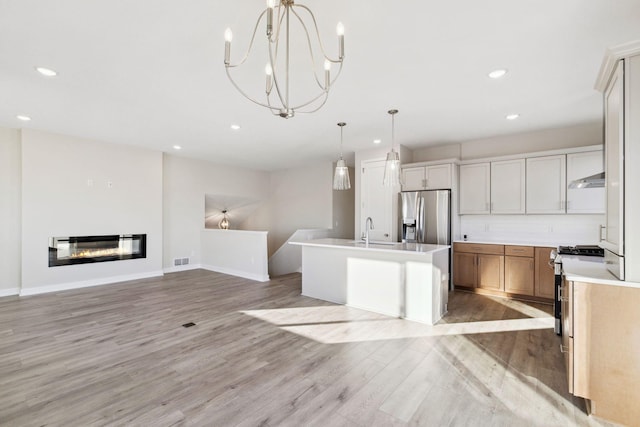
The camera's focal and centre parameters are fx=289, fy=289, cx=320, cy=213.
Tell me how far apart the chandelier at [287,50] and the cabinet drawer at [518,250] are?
3702mm

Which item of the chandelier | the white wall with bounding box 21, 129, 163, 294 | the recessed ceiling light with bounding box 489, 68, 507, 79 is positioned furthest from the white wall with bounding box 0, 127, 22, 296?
the recessed ceiling light with bounding box 489, 68, 507, 79

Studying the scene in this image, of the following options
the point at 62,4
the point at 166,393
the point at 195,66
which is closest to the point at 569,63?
the point at 195,66

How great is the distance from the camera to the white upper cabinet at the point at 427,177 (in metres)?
5.05

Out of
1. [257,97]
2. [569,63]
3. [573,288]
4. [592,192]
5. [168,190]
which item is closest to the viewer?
[573,288]

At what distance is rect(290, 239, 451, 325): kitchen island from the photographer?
11.6ft

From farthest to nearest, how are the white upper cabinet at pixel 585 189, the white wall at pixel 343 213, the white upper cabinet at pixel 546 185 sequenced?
the white wall at pixel 343 213 → the white upper cabinet at pixel 546 185 → the white upper cabinet at pixel 585 189

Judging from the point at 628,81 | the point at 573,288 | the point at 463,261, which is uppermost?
the point at 628,81

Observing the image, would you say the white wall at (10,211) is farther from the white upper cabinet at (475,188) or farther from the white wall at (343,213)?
the white upper cabinet at (475,188)

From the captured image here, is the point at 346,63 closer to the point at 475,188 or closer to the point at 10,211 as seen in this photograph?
the point at 475,188

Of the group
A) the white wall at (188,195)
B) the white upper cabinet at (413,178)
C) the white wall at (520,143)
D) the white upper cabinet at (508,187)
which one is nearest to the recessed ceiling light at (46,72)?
the white wall at (188,195)

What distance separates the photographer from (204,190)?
24.0 ft

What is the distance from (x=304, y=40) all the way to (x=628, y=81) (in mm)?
2183

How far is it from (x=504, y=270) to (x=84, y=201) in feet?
24.2

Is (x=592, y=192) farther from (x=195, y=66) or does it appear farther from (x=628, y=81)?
(x=195, y=66)
